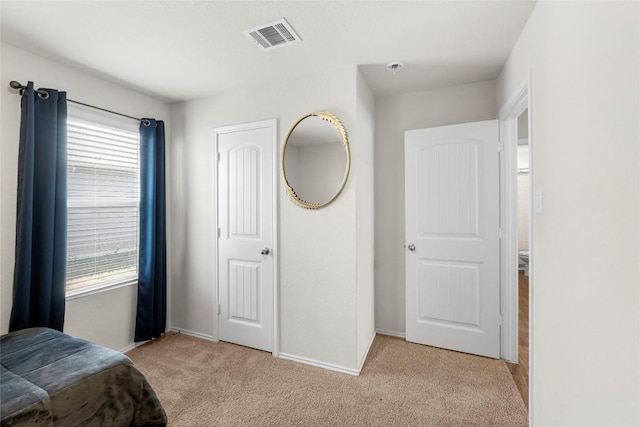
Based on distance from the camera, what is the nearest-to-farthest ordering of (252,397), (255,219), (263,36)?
(263,36) → (252,397) → (255,219)

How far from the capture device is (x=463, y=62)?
2.23 m

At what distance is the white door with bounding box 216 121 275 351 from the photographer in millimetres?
2607

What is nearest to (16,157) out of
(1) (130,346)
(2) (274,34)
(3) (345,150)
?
(1) (130,346)

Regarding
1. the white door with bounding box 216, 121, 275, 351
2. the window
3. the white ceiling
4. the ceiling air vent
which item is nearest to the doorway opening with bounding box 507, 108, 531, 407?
the white ceiling

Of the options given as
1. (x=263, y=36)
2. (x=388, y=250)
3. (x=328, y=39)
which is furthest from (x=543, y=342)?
(x=263, y=36)

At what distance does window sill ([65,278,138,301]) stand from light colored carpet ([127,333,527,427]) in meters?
0.62

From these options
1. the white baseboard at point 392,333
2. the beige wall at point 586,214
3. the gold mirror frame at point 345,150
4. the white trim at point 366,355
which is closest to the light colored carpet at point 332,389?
the white trim at point 366,355

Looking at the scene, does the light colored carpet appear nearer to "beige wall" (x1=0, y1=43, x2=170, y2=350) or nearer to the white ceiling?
"beige wall" (x1=0, y1=43, x2=170, y2=350)

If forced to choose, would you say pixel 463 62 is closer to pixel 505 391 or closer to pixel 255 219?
pixel 255 219

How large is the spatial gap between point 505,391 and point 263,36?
9.55ft

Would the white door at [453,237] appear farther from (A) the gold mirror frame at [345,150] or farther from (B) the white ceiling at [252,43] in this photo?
(A) the gold mirror frame at [345,150]

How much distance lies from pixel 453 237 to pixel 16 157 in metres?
3.39

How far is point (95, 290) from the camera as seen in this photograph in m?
2.42

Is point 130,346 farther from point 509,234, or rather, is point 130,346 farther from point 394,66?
point 509,234
